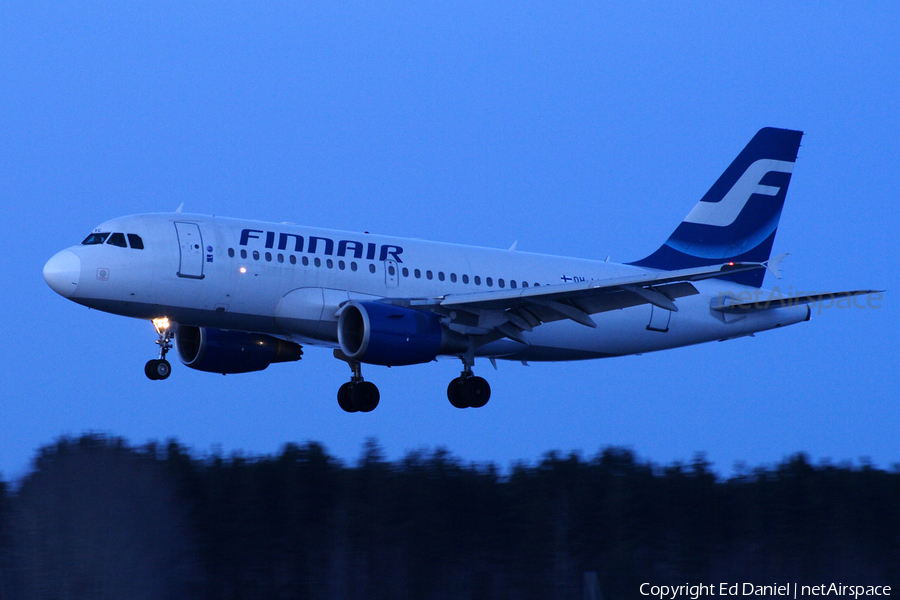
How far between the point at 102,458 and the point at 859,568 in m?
37.9

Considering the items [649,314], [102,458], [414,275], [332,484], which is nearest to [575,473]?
[332,484]

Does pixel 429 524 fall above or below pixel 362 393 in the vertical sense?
above

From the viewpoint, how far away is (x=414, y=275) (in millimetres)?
32969

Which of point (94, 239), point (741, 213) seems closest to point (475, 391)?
point (94, 239)

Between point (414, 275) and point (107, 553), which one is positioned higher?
point (414, 275)

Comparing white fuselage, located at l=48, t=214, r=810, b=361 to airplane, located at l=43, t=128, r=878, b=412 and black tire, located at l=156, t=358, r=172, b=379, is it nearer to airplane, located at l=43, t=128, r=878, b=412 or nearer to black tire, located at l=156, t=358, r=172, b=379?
airplane, located at l=43, t=128, r=878, b=412

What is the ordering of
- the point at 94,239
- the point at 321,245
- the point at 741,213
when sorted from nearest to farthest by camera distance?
1. the point at 94,239
2. the point at 321,245
3. the point at 741,213

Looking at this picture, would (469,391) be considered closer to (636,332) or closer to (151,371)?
(636,332)

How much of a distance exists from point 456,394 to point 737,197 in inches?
511

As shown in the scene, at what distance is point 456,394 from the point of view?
34438mm

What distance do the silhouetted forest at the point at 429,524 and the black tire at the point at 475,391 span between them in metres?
23.3

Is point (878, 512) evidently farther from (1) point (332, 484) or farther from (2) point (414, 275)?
(2) point (414, 275)

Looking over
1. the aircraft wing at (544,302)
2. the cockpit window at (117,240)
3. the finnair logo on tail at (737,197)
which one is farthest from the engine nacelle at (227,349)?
the finnair logo on tail at (737,197)

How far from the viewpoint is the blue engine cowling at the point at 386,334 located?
30.2 metres
